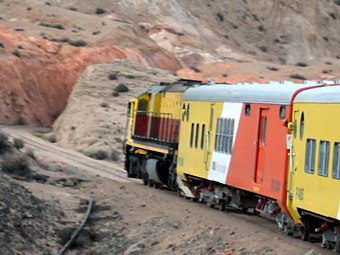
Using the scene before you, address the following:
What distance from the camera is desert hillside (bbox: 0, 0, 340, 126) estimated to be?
6731 cm

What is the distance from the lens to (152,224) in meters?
23.0

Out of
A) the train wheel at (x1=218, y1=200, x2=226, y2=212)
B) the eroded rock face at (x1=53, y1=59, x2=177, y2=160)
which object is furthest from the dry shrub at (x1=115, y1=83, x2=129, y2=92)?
the train wheel at (x1=218, y1=200, x2=226, y2=212)

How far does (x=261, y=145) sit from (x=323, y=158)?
4.18m

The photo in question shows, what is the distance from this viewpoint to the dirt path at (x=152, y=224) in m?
18.6

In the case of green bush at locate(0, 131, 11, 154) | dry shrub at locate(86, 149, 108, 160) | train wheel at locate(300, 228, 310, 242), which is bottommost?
dry shrub at locate(86, 149, 108, 160)

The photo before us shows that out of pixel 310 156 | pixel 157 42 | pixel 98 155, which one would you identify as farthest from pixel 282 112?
pixel 157 42

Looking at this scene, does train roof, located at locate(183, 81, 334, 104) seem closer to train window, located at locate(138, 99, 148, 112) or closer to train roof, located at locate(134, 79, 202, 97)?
train roof, located at locate(134, 79, 202, 97)

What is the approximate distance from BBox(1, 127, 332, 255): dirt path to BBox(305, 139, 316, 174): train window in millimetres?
1455

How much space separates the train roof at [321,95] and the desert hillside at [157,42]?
148 feet

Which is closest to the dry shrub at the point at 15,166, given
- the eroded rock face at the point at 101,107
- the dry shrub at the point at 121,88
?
the eroded rock face at the point at 101,107

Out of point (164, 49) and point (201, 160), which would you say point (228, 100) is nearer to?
point (201, 160)

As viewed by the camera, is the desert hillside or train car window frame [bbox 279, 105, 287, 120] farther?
the desert hillside

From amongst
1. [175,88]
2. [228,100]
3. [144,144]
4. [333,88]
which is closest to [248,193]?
[228,100]

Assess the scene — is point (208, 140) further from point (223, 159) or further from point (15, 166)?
point (15, 166)
